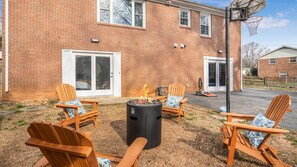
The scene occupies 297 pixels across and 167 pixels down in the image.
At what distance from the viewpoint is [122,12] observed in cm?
959

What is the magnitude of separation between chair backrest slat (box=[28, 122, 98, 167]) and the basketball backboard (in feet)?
18.5

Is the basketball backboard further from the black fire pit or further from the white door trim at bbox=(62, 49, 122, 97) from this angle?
the white door trim at bbox=(62, 49, 122, 97)

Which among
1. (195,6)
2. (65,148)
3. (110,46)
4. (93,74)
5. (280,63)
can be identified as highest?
(195,6)

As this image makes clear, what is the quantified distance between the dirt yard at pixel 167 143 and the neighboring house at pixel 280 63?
28.9 metres

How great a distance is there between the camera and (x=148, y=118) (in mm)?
3201

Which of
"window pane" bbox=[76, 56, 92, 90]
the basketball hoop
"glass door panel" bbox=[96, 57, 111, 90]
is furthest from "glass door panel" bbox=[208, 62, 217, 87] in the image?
"window pane" bbox=[76, 56, 92, 90]

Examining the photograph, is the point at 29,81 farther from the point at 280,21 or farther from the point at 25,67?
the point at 280,21

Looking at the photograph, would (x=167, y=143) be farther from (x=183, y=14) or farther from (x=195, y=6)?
(x=195, y=6)

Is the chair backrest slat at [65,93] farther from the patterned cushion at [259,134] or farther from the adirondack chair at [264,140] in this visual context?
the patterned cushion at [259,134]

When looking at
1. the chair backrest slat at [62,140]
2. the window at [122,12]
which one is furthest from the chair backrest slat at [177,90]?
the window at [122,12]

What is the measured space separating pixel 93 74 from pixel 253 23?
7680 millimetres

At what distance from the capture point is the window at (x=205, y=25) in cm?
1208

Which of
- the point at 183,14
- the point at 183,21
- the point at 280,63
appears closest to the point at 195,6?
the point at 183,14

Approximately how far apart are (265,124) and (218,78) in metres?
10.2
